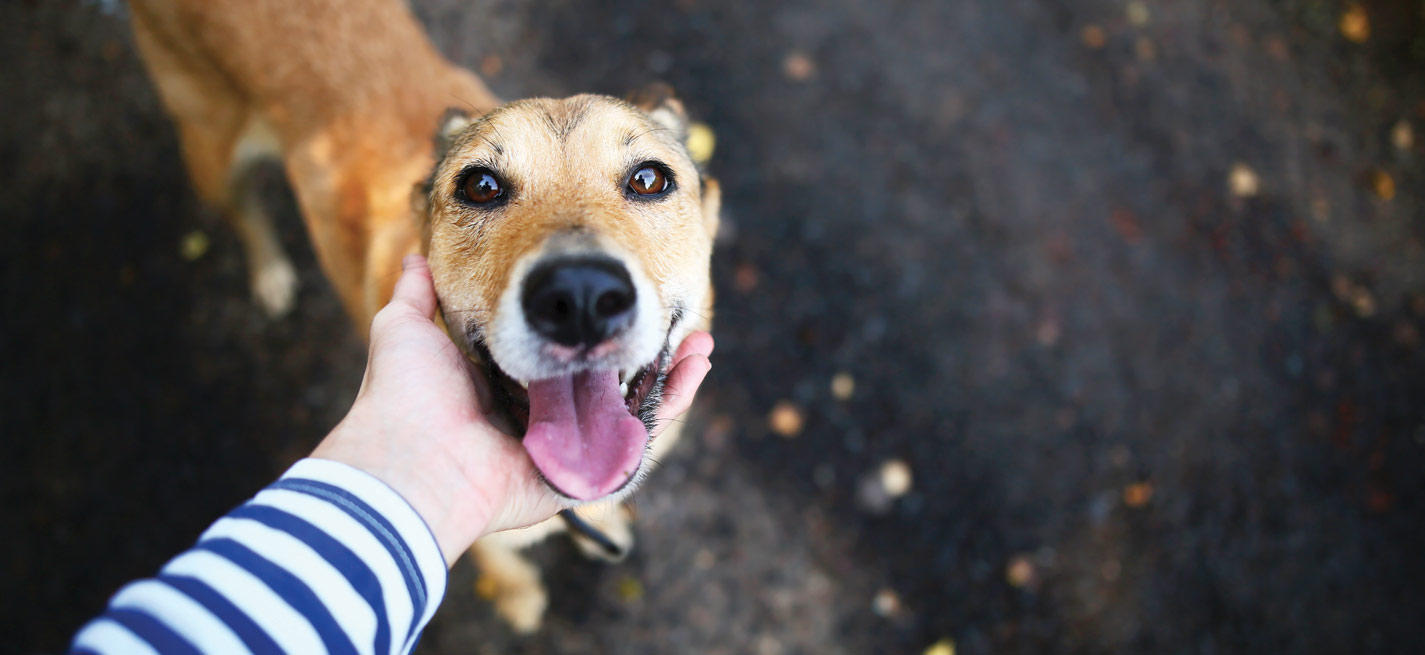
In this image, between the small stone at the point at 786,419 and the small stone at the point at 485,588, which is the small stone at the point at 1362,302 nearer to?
the small stone at the point at 786,419

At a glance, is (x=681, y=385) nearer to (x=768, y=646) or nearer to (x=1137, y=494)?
(x=768, y=646)

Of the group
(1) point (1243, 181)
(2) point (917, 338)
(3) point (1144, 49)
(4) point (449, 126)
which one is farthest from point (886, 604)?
(3) point (1144, 49)

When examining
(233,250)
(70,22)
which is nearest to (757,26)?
(233,250)

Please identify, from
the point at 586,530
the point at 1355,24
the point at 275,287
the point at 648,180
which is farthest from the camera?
the point at 1355,24

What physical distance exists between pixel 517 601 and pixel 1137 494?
3.77 meters

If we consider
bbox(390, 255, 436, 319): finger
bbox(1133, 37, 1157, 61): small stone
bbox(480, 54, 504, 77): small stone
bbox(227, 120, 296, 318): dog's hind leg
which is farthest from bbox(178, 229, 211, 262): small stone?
bbox(1133, 37, 1157, 61): small stone

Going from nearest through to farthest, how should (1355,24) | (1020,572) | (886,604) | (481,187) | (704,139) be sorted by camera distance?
1. (481,187)
2. (886,604)
3. (1020,572)
4. (704,139)
5. (1355,24)

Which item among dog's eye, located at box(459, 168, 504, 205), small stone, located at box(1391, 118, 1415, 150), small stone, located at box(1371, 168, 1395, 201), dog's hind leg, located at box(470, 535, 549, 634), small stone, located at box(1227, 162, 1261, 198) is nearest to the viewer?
dog's eye, located at box(459, 168, 504, 205)

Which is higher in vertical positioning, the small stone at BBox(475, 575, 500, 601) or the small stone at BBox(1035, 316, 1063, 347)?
the small stone at BBox(1035, 316, 1063, 347)

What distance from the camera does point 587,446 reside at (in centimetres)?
209

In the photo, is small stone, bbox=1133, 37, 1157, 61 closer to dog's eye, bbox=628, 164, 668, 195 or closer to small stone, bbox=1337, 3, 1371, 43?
small stone, bbox=1337, 3, 1371, 43

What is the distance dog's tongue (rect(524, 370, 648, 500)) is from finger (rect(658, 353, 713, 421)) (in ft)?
0.49

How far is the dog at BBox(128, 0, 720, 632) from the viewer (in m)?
1.91

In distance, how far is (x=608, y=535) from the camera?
3.03 metres
